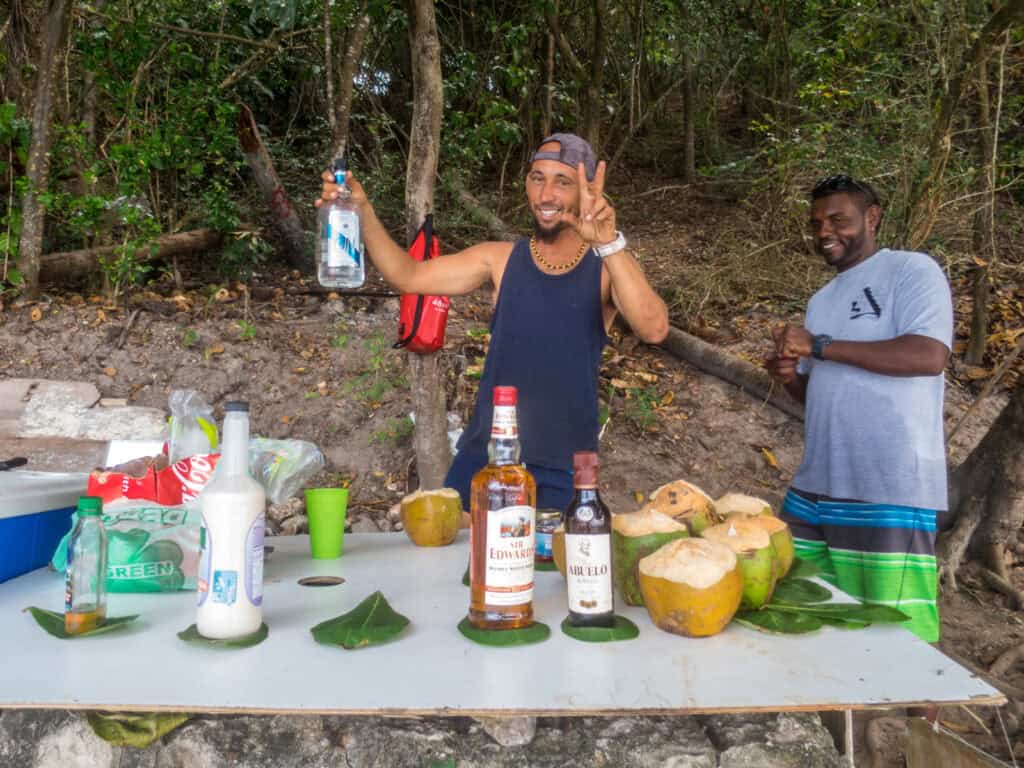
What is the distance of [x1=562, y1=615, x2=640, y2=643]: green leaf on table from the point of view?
1296mm

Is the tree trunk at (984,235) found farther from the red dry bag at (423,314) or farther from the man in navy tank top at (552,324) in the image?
the red dry bag at (423,314)

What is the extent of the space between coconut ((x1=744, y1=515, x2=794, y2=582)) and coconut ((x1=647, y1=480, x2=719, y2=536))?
0.27 ft

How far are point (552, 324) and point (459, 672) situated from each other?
4.82 ft

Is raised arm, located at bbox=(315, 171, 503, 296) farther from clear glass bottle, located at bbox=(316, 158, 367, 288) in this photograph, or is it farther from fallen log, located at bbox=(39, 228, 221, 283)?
fallen log, located at bbox=(39, 228, 221, 283)

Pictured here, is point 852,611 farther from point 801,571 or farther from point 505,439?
point 505,439

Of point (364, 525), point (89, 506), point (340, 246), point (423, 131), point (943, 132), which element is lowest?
point (364, 525)

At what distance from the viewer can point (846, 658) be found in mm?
1228

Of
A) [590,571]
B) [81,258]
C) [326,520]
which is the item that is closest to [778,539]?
[590,571]

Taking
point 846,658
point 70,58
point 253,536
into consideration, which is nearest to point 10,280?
point 70,58

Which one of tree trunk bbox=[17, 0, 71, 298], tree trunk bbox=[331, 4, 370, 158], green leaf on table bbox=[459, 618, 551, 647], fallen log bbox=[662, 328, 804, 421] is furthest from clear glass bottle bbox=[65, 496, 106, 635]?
tree trunk bbox=[17, 0, 71, 298]

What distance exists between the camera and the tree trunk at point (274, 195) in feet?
19.8

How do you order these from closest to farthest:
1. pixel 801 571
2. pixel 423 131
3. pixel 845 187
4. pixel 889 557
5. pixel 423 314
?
pixel 801 571 < pixel 889 557 < pixel 845 187 < pixel 423 314 < pixel 423 131

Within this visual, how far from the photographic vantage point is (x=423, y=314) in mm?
3361

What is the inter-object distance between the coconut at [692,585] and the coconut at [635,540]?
0.26 feet
